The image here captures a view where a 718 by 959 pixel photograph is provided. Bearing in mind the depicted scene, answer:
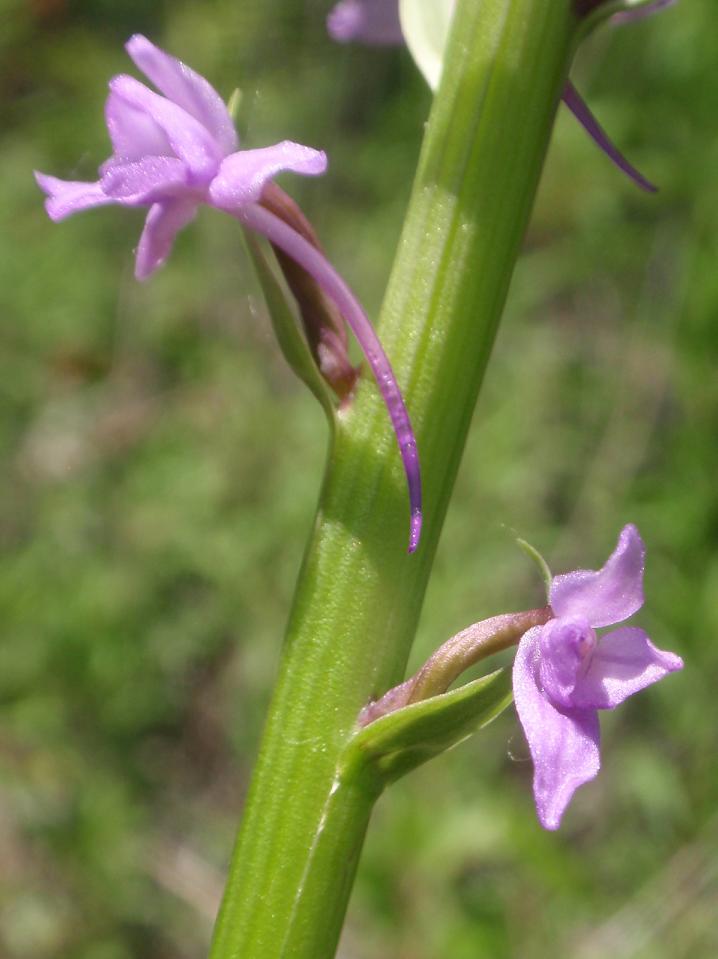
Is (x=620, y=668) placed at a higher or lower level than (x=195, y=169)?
lower

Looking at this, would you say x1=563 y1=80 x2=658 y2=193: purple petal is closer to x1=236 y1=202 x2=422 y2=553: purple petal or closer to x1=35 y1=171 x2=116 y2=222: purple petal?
x1=236 y1=202 x2=422 y2=553: purple petal

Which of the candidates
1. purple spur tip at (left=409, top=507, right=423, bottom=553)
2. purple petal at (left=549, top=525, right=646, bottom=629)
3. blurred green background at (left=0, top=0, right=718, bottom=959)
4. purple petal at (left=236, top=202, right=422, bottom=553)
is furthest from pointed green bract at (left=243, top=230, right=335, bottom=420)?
blurred green background at (left=0, top=0, right=718, bottom=959)

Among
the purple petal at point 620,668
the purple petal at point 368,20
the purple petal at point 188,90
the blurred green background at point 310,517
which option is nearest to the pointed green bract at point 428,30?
the purple petal at point 368,20

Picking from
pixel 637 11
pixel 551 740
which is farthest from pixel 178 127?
Result: pixel 551 740

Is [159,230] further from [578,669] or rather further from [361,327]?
A: [578,669]

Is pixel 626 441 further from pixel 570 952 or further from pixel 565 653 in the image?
pixel 565 653
